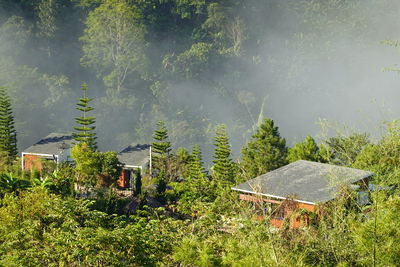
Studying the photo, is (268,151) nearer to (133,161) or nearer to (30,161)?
(133,161)

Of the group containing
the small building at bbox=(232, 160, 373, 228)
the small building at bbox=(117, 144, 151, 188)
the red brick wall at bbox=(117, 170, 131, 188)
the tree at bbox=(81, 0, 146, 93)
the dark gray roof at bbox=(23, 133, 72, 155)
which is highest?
the tree at bbox=(81, 0, 146, 93)

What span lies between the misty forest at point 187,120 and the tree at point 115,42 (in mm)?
175

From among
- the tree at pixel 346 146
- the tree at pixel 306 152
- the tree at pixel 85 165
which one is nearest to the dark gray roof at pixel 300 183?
the tree at pixel 346 146

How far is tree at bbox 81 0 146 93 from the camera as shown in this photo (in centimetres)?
5641

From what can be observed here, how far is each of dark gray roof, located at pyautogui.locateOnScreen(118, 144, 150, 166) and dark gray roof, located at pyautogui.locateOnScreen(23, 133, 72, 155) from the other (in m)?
3.19

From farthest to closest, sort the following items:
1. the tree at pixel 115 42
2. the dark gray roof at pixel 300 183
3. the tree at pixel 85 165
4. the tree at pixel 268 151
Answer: the tree at pixel 115 42 < the tree at pixel 268 151 < the tree at pixel 85 165 < the dark gray roof at pixel 300 183

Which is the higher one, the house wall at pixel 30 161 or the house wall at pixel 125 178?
the house wall at pixel 30 161

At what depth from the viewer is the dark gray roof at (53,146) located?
30955 millimetres

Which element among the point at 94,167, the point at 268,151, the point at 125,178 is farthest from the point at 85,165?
the point at 268,151

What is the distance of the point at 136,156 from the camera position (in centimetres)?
3194

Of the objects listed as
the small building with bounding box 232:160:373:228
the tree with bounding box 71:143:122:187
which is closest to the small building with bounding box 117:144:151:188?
the tree with bounding box 71:143:122:187

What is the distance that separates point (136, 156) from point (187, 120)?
30280 millimetres

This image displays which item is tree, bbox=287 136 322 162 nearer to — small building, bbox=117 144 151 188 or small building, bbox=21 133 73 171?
small building, bbox=117 144 151 188

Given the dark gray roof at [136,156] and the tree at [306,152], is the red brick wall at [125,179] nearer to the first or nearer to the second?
the dark gray roof at [136,156]
